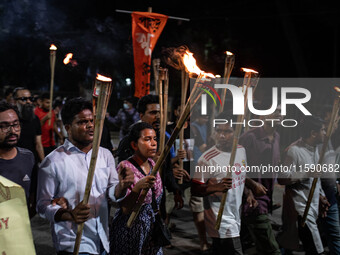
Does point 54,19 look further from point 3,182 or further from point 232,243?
point 3,182

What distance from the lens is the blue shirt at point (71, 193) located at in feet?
10.5

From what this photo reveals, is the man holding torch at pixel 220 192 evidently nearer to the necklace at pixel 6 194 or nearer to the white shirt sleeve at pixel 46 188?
the white shirt sleeve at pixel 46 188

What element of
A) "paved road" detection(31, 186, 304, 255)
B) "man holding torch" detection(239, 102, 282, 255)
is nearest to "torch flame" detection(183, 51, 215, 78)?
"man holding torch" detection(239, 102, 282, 255)

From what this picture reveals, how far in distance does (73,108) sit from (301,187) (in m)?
3.24

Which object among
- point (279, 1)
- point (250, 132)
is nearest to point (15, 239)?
point (250, 132)

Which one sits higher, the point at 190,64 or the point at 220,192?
the point at 190,64

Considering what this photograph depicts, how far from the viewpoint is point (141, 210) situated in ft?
12.5

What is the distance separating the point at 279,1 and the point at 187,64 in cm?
2312

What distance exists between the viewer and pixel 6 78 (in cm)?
2953

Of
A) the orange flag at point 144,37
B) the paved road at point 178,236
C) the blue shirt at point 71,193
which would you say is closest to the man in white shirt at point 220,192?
the blue shirt at point 71,193

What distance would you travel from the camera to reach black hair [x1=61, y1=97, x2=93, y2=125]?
3.40 m

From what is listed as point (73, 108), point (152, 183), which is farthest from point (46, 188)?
point (152, 183)

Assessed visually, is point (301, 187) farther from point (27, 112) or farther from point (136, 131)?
point (27, 112)

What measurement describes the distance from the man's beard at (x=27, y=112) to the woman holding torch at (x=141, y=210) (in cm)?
289
